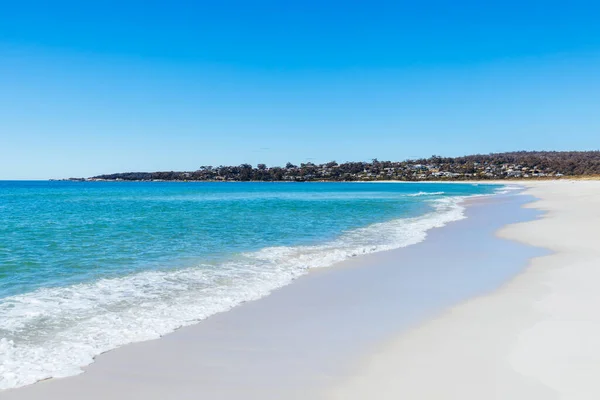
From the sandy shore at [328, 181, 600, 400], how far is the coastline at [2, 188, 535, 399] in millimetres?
416

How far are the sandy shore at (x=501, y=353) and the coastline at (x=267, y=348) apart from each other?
16.4 inches

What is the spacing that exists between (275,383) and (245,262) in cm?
782

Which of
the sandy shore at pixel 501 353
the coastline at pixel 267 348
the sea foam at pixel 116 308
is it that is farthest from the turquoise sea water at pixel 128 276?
the sandy shore at pixel 501 353

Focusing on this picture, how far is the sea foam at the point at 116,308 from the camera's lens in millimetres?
5707

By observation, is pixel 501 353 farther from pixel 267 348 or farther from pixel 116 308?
pixel 116 308

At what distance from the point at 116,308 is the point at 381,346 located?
198 inches

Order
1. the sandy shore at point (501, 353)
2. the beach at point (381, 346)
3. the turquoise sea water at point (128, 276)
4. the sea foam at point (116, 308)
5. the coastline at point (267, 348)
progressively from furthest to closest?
the turquoise sea water at point (128, 276)
the sea foam at point (116, 308)
the coastline at point (267, 348)
the beach at point (381, 346)
the sandy shore at point (501, 353)

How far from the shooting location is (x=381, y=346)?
604 cm

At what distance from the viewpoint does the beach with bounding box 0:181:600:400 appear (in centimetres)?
478

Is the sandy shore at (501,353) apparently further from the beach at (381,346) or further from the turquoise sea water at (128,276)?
the turquoise sea water at (128,276)

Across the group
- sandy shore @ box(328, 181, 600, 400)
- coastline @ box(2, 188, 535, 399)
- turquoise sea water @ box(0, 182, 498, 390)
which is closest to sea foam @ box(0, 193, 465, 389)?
turquoise sea water @ box(0, 182, 498, 390)

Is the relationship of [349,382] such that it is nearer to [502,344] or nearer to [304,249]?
[502,344]

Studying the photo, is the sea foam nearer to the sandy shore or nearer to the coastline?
the coastline

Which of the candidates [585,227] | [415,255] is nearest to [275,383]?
[415,255]
